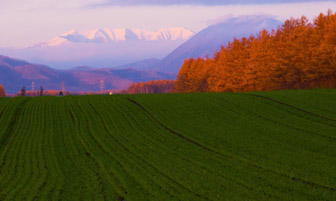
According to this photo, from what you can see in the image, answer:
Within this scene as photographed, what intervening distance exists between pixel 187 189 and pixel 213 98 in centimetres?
3183

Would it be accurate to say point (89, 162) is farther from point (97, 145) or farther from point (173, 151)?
point (173, 151)

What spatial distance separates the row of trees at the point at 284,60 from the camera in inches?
2518

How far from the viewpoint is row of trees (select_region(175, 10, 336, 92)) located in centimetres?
6397

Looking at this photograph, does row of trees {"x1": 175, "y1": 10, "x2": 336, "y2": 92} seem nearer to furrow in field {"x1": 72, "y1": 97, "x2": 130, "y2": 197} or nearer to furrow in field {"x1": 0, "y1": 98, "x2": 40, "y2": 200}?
furrow in field {"x1": 72, "y1": 97, "x2": 130, "y2": 197}

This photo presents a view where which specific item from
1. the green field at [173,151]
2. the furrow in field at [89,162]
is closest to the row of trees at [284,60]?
the green field at [173,151]

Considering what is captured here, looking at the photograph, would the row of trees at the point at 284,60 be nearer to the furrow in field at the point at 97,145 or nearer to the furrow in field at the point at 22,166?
the furrow in field at the point at 97,145

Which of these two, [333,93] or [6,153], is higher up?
[333,93]

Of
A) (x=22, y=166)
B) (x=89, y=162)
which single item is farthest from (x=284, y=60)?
(x=22, y=166)

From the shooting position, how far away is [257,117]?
112 ft

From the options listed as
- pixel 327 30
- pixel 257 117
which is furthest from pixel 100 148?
pixel 327 30

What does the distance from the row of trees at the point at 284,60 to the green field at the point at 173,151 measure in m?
23.6

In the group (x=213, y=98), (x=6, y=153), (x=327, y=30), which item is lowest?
(x=6, y=153)

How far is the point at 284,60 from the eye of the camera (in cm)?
6994

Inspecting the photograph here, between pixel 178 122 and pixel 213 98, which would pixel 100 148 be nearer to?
pixel 178 122
